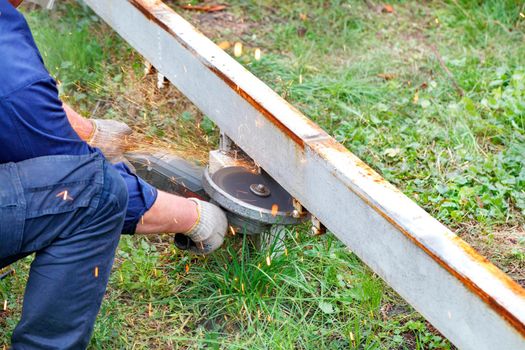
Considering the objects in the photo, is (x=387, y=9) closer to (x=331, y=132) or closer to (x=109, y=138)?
(x=331, y=132)

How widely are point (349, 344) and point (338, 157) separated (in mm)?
754

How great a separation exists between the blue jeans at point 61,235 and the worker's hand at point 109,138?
106cm

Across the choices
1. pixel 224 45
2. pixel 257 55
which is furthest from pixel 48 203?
pixel 224 45

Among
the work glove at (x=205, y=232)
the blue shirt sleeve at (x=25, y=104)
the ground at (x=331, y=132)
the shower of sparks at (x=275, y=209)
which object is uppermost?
the blue shirt sleeve at (x=25, y=104)

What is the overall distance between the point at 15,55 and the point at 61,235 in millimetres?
631

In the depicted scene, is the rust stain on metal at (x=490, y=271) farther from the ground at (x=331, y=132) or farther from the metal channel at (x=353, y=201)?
the ground at (x=331, y=132)

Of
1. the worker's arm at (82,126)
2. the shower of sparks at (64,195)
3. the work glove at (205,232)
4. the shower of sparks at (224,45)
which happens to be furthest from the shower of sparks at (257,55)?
the shower of sparks at (64,195)

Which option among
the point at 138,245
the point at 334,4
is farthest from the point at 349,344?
the point at 334,4

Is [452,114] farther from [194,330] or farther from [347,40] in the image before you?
[194,330]

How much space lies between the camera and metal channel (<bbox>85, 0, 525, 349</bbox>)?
8.60 feet

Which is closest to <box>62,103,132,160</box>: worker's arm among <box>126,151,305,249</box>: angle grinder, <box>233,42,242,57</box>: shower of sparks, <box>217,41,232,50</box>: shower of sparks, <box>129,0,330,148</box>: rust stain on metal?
<box>126,151,305,249</box>: angle grinder

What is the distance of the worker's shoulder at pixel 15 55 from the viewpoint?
2.87m

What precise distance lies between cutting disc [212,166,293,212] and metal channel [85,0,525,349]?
0.44 feet

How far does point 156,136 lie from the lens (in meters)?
4.66
